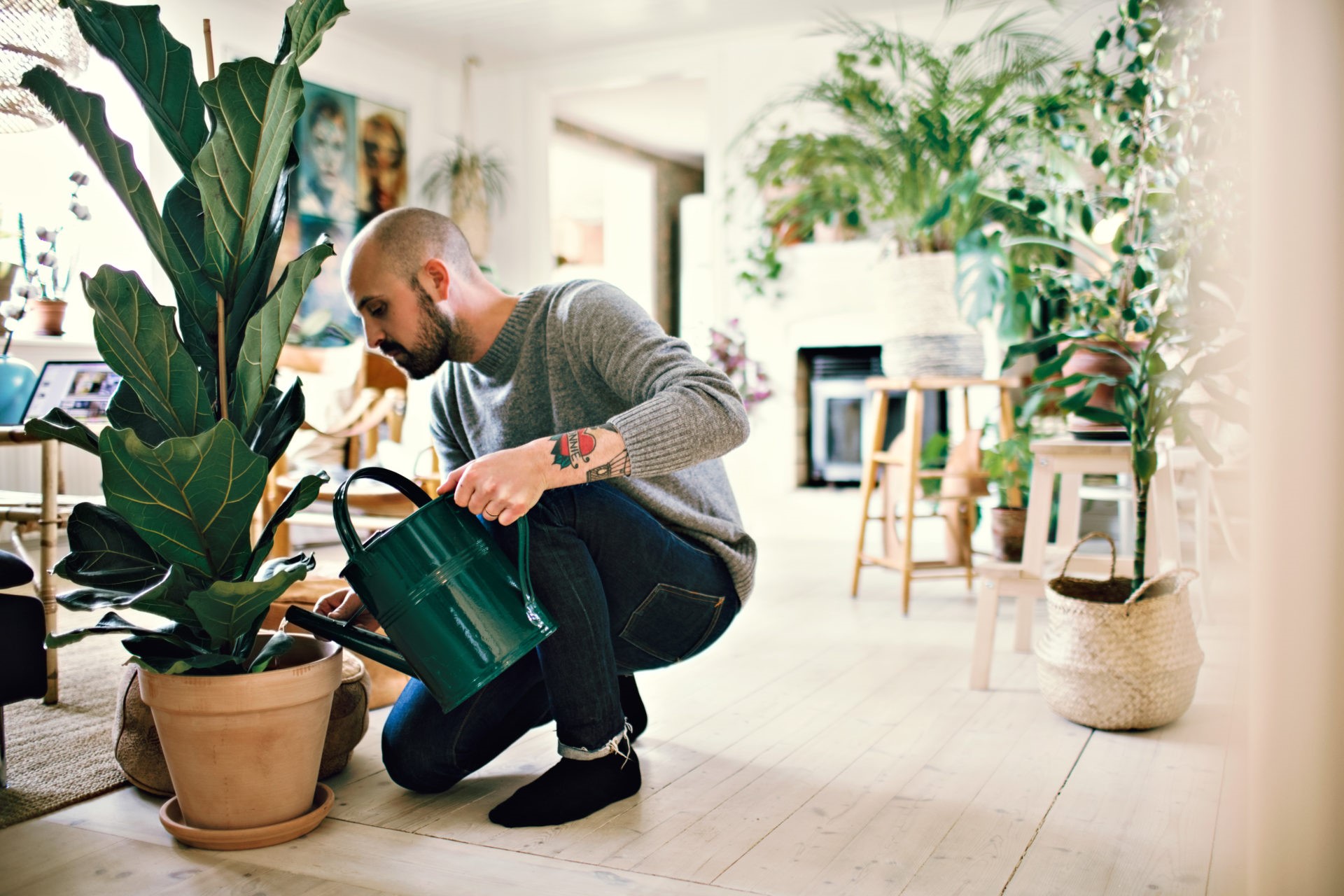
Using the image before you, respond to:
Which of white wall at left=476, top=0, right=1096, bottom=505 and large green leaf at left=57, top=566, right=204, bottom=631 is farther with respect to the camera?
white wall at left=476, top=0, right=1096, bottom=505

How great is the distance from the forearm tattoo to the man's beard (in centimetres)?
35

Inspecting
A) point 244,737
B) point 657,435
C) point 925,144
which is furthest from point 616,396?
point 925,144

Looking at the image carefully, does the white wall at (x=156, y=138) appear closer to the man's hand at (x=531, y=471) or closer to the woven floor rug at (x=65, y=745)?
the woven floor rug at (x=65, y=745)

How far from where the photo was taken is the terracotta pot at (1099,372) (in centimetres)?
222

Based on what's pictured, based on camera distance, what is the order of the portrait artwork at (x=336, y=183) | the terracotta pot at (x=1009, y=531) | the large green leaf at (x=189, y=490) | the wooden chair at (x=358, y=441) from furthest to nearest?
the portrait artwork at (x=336, y=183)
the terracotta pot at (x=1009, y=531)
the wooden chair at (x=358, y=441)
the large green leaf at (x=189, y=490)

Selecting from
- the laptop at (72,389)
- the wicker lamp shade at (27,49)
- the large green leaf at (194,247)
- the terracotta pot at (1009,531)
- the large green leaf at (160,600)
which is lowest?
the terracotta pot at (1009,531)

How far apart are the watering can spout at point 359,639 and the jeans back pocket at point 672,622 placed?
33cm

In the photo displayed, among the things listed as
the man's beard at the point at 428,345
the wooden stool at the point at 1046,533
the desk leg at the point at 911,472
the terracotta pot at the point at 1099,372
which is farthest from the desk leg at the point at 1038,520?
the man's beard at the point at 428,345

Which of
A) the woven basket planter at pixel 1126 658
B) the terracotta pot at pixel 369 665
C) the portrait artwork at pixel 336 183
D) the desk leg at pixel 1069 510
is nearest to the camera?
the woven basket planter at pixel 1126 658

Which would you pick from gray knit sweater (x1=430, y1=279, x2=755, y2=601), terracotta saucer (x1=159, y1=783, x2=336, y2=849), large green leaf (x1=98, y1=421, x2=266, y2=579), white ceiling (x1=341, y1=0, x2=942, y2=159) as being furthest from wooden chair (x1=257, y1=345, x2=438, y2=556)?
white ceiling (x1=341, y1=0, x2=942, y2=159)

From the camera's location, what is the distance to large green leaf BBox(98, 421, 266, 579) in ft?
3.72

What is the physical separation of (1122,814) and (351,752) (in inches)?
44.3

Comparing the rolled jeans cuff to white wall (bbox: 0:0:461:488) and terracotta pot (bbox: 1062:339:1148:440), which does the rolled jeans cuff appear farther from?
white wall (bbox: 0:0:461:488)

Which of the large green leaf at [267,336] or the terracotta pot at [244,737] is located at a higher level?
the large green leaf at [267,336]
